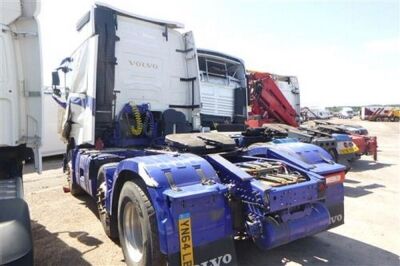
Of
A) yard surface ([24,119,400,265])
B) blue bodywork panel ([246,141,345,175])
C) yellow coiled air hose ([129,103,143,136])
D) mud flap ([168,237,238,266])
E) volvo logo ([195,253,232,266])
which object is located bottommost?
yard surface ([24,119,400,265])

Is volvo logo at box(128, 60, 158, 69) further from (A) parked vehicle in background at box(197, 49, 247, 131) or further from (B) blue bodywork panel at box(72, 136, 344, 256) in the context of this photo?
(B) blue bodywork panel at box(72, 136, 344, 256)

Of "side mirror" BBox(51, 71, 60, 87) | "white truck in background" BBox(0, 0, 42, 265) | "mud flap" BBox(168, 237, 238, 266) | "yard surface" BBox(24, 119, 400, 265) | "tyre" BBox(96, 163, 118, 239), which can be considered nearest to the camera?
"mud flap" BBox(168, 237, 238, 266)

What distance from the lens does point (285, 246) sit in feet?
13.4

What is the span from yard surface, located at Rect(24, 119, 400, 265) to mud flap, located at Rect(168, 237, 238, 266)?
699 millimetres

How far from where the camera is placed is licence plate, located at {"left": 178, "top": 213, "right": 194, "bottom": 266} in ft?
9.17

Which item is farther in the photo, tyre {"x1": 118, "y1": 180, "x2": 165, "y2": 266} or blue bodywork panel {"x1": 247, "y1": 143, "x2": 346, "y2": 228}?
blue bodywork panel {"x1": 247, "y1": 143, "x2": 346, "y2": 228}

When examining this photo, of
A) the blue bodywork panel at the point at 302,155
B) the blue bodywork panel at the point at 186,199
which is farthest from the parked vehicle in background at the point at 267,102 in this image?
the blue bodywork panel at the point at 186,199

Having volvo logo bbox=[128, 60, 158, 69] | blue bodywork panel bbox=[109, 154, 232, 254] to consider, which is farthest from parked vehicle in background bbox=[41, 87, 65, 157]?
blue bodywork panel bbox=[109, 154, 232, 254]

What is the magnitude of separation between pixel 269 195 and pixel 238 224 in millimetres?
490

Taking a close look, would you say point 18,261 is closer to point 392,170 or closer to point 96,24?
point 96,24

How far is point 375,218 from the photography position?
5156 millimetres

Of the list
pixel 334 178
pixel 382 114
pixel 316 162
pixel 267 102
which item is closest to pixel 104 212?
pixel 316 162

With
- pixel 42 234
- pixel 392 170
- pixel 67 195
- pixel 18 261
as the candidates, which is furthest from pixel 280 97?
pixel 18 261

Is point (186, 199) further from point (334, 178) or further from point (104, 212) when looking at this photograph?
point (334, 178)
